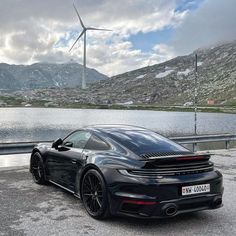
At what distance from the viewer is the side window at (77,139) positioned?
673 centimetres

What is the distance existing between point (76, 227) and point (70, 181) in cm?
132

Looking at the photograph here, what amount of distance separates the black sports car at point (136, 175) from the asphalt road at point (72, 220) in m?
0.27

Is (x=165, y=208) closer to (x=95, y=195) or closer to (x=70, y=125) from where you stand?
(x=95, y=195)

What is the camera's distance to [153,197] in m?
5.14

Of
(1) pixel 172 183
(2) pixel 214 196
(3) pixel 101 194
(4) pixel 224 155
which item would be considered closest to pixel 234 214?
(2) pixel 214 196

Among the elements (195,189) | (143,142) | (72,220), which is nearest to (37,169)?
(72,220)

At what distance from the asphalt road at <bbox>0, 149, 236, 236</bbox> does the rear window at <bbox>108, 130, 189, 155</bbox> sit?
42.0 inches

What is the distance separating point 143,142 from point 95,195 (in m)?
1.14

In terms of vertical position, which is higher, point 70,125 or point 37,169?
point 37,169

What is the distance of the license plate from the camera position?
5.33 metres

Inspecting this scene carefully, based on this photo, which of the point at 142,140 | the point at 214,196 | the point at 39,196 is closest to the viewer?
the point at 214,196

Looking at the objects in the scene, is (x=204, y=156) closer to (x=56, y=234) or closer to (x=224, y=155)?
(x=56, y=234)

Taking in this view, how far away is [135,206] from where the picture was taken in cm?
524

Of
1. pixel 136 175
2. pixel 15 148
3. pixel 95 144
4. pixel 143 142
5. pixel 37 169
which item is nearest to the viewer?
pixel 136 175
